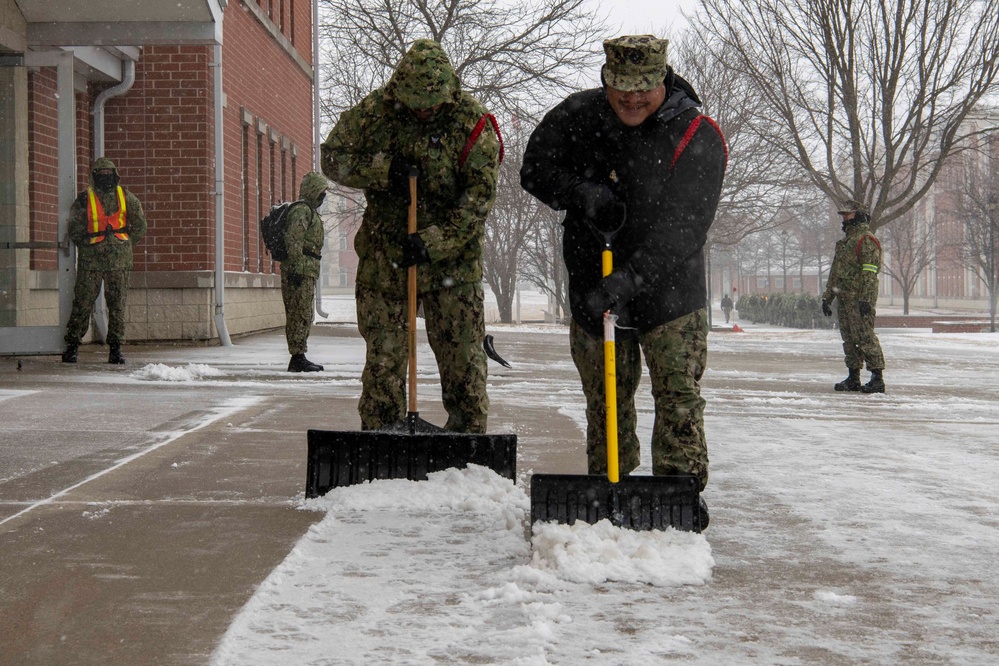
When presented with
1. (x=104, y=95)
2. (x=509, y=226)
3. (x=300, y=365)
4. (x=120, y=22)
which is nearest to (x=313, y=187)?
(x=300, y=365)

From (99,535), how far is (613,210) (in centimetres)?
222

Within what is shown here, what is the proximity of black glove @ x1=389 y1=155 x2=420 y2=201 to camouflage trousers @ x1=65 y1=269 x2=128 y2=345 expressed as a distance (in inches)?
262

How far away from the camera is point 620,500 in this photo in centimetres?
394

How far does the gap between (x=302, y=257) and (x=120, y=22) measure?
3606 mm

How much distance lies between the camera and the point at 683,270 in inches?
171

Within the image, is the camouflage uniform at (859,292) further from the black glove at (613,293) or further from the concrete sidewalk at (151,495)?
the black glove at (613,293)

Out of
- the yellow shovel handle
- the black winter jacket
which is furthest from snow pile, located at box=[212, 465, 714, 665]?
the black winter jacket

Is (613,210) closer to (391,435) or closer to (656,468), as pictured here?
(656,468)

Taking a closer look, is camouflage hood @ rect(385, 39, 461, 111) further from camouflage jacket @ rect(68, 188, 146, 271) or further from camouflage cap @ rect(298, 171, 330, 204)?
camouflage jacket @ rect(68, 188, 146, 271)

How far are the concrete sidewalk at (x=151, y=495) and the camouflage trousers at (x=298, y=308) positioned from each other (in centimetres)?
58

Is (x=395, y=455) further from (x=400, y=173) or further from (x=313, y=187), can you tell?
(x=313, y=187)

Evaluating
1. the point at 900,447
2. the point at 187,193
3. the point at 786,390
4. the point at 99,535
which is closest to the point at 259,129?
the point at 187,193

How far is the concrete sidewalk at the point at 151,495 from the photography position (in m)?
3.23

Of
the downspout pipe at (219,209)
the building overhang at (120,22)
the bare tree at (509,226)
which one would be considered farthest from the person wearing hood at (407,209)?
the bare tree at (509,226)
